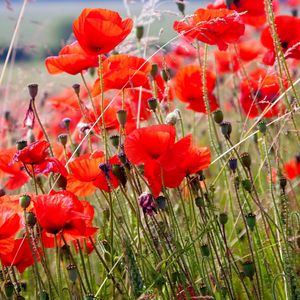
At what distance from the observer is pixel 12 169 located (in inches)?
71.4

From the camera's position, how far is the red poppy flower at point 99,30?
152cm

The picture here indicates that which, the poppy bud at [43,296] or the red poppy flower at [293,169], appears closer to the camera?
the poppy bud at [43,296]

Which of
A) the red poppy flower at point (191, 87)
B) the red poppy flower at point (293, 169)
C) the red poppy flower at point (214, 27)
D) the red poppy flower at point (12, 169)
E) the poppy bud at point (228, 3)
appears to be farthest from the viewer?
the red poppy flower at point (293, 169)

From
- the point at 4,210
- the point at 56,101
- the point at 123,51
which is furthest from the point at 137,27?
the point at 4,210

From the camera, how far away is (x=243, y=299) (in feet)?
6.14

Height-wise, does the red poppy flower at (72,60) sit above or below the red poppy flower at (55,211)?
above

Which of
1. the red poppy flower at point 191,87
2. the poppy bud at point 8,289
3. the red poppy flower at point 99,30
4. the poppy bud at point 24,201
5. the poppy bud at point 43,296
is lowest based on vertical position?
the poppy bud at point 43,296

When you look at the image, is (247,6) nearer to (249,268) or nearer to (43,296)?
(249,268)

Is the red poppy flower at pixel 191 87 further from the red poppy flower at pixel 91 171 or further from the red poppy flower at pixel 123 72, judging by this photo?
the red poppy flower at pixel 91 171

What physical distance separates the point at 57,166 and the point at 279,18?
0.78 m

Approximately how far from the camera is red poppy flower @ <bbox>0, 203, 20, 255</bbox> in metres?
1.38

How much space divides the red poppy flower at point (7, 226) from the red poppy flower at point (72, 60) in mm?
368

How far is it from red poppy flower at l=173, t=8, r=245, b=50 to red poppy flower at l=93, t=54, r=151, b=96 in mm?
107

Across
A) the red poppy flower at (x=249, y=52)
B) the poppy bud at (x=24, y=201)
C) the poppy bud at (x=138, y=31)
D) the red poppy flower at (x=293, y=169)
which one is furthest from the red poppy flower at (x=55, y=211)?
the red poppy flower at (x=249, y=52)
